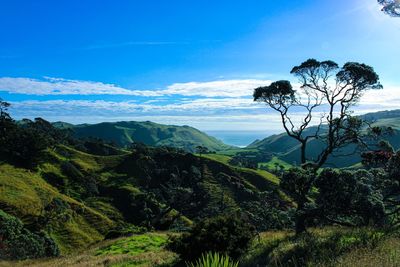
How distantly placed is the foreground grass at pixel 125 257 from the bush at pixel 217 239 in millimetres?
2366

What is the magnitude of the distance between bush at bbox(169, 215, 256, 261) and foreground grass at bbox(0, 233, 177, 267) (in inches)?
93.2

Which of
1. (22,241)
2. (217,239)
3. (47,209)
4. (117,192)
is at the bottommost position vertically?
(117,192)

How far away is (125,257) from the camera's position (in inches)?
964

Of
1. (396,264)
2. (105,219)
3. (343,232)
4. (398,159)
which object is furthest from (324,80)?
(105,219)

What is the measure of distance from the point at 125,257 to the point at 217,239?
9.96 m

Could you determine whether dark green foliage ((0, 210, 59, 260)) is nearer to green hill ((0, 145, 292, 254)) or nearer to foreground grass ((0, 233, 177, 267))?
green hill ((0, 145, 292, 254))

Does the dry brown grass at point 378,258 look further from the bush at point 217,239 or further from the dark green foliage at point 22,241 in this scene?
the dark green foliage at point 22,241

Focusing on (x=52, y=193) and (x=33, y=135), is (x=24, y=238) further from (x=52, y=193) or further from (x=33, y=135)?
(x=33, y=135)

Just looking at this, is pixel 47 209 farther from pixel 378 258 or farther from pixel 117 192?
pixel 378 258

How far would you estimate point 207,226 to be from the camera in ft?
58.9

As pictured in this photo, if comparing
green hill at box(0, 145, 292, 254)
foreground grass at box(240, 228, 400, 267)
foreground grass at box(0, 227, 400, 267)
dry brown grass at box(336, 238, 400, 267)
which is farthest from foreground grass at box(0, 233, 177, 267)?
green hill at box(0, 145, 292, 254)

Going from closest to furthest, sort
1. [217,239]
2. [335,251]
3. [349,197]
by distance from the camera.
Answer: [335,251] < [217,239] < [349,197]

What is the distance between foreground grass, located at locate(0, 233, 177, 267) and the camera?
21609mm

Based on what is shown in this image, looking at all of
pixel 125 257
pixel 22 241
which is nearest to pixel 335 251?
pixel 125 257
